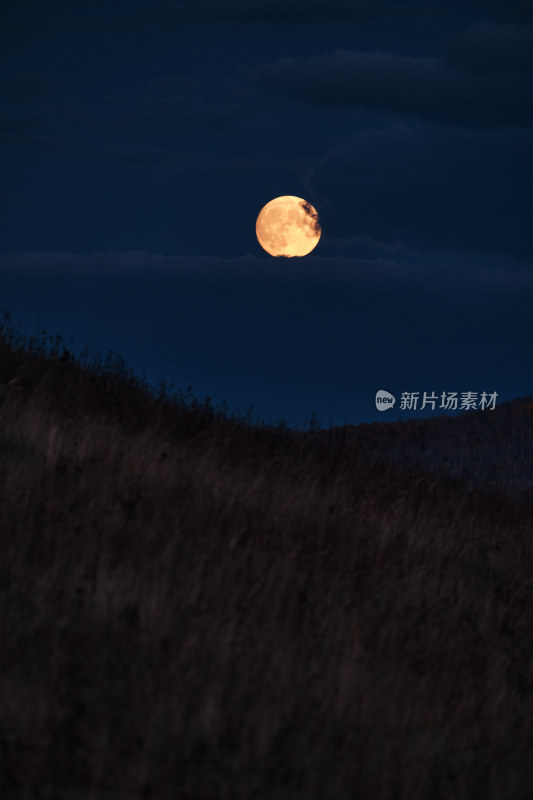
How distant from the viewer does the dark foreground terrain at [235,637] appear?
11.6ft

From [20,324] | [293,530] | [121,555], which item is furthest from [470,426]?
[121,555]

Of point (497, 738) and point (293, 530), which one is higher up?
point (293, 530)

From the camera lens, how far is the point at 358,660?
4895 mm

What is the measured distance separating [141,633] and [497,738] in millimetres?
2245

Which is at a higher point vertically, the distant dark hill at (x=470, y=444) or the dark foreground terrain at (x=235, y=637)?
the distant dark hill at (x=470, y=444)

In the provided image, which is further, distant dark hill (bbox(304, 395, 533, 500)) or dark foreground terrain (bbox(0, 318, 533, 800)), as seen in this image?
distant dark hill (bbox(304, 395, 533, 500))

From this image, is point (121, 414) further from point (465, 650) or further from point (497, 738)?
point (497, 738)

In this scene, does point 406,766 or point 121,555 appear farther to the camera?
point 121,555

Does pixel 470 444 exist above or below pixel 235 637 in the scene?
above

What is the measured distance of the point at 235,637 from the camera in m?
4.59

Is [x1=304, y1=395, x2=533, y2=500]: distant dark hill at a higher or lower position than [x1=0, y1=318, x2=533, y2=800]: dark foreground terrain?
higher

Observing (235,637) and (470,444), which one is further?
(470,444)

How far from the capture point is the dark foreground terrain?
353 centimetres

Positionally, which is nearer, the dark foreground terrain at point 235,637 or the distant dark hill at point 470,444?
the dark foreground terrain at point 235,637
